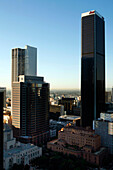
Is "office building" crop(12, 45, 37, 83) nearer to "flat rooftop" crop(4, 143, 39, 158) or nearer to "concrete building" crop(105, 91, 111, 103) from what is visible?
"concrete building" crop(105, 91, 111, 103)

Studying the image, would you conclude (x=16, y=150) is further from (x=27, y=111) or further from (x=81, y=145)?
(x=81, y=145)

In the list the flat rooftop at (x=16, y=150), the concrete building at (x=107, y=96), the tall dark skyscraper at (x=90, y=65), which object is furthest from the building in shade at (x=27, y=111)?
the concrete building at (x=107, y=96)

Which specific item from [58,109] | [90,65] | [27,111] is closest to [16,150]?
[27,111]

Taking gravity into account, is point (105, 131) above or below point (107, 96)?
below

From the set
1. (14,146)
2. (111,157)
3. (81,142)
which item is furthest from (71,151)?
(14,146)

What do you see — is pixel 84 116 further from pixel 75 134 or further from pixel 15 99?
pixel 15 99
